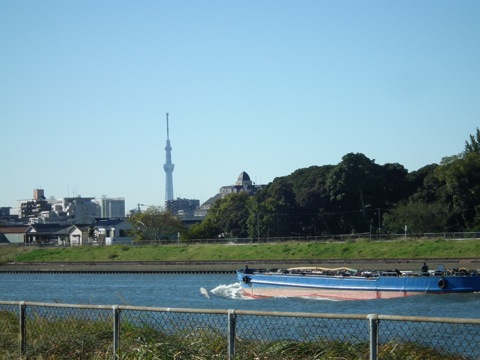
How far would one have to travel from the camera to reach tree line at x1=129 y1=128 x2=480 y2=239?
87562 mm

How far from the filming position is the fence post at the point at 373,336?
9672 millimetres

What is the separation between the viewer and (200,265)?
84000mm

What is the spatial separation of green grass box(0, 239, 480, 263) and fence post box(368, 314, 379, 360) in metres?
61.9

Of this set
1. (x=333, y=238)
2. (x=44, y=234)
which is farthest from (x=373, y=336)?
(x=44, y=234)

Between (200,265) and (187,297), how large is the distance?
105 feet

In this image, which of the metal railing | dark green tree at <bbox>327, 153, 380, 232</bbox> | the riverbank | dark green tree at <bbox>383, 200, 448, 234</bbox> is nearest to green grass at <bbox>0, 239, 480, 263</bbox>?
the riverbank

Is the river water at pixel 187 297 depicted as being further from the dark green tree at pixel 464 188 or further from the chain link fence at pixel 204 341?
the dark green tree at pixel 464 188

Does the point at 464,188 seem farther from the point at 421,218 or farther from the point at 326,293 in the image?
the point at 326,293

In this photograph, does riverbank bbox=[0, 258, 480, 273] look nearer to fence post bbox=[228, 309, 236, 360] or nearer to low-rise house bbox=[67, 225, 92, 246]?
low-rise house bbox=[67, 225, 92, 246]

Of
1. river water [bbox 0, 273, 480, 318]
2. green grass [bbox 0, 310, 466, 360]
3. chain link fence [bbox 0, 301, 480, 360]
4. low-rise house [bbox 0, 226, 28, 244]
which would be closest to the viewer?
chain link fence [bbox 0, 301, 480, 360]

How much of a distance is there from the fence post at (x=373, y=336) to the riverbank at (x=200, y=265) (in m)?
56.6

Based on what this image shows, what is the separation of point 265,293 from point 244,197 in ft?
247

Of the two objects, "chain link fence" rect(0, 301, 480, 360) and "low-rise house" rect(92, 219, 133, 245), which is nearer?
"chain link fence" rect(0, 301, 480, 360)

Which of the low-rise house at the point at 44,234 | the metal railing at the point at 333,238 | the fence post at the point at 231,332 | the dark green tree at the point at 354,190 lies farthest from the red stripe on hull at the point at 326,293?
the low-rise house at the point at 44,234
